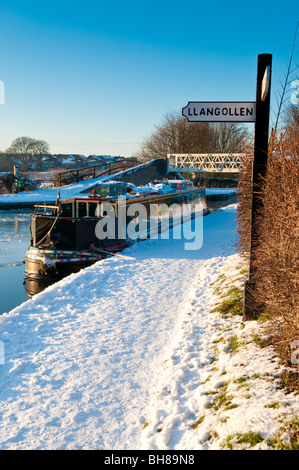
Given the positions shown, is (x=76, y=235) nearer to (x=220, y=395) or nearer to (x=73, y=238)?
(x=73, y=238)

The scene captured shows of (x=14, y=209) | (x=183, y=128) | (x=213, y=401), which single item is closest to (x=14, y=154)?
(x=183, y=128)

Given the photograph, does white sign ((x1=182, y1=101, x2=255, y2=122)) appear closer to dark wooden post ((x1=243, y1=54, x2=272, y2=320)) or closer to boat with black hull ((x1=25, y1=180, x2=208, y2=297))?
dark wooden post ((x1=243, y1=54, x2=272, y2=320))

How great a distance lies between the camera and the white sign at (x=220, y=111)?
548 cm

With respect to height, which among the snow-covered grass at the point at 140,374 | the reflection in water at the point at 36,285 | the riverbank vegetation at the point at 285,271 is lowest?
the reflection in water at the point at 36,285

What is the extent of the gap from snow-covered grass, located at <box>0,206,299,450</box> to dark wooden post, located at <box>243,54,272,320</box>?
0.38m

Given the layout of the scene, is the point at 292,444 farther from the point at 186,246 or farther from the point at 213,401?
the point at 186,246

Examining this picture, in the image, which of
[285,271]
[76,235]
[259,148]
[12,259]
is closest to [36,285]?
[76,235]

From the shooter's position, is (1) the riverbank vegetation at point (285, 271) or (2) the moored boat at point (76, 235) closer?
(1) the riverbank vegetation at point (285, 271)

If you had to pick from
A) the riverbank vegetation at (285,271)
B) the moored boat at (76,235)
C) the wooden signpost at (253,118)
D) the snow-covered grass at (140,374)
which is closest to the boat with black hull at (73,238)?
the moored boat at (76,235)

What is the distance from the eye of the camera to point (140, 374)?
16.0 feet

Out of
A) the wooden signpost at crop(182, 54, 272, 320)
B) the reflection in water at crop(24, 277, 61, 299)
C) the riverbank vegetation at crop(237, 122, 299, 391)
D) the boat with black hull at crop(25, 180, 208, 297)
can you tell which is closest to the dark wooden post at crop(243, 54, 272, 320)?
the wooden signpost at crop(182, 54, 272, 320)

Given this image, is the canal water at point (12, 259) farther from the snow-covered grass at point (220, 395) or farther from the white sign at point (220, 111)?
the white sign at point (220, 111)

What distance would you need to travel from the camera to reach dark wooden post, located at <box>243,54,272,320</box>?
5.24 m

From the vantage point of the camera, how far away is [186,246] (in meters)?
13.3
